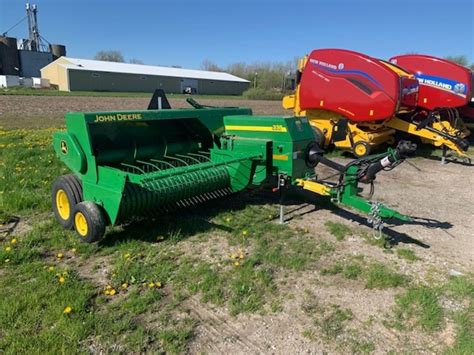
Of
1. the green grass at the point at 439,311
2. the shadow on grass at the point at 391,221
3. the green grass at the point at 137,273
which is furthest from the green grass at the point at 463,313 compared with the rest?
the green grass at the point at 137,273

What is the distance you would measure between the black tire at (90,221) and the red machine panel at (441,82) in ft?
28.9

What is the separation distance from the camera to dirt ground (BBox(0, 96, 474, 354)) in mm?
2709

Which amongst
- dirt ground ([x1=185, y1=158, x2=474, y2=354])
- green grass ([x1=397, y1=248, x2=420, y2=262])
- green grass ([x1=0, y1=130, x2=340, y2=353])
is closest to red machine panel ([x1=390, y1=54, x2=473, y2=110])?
dirt ground ([x1=185, y1=158, x2=474, y2=354])

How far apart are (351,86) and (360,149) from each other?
1370mm

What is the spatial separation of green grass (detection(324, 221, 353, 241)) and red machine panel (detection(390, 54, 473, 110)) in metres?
6.55

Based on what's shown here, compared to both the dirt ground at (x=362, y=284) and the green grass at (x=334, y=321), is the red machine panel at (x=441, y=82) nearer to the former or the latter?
the dirt ground at (x=362, y=284)

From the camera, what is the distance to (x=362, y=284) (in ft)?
11.3

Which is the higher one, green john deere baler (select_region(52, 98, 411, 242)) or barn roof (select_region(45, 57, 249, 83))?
barn roof (select_region(45, 57, 249, 83))

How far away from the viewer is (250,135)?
5.17m

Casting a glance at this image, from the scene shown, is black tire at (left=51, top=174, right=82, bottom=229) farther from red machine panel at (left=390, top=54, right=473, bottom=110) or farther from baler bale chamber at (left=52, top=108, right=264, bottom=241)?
red machine panel at (left=390, top=54, right=473, bottom=110)

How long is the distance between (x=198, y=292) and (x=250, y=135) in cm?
250

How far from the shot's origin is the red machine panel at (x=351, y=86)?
771 cm

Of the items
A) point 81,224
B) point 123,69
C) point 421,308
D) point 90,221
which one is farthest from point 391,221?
point 123,69

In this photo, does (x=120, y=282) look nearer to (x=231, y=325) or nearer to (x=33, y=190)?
(x=231, y=325)
